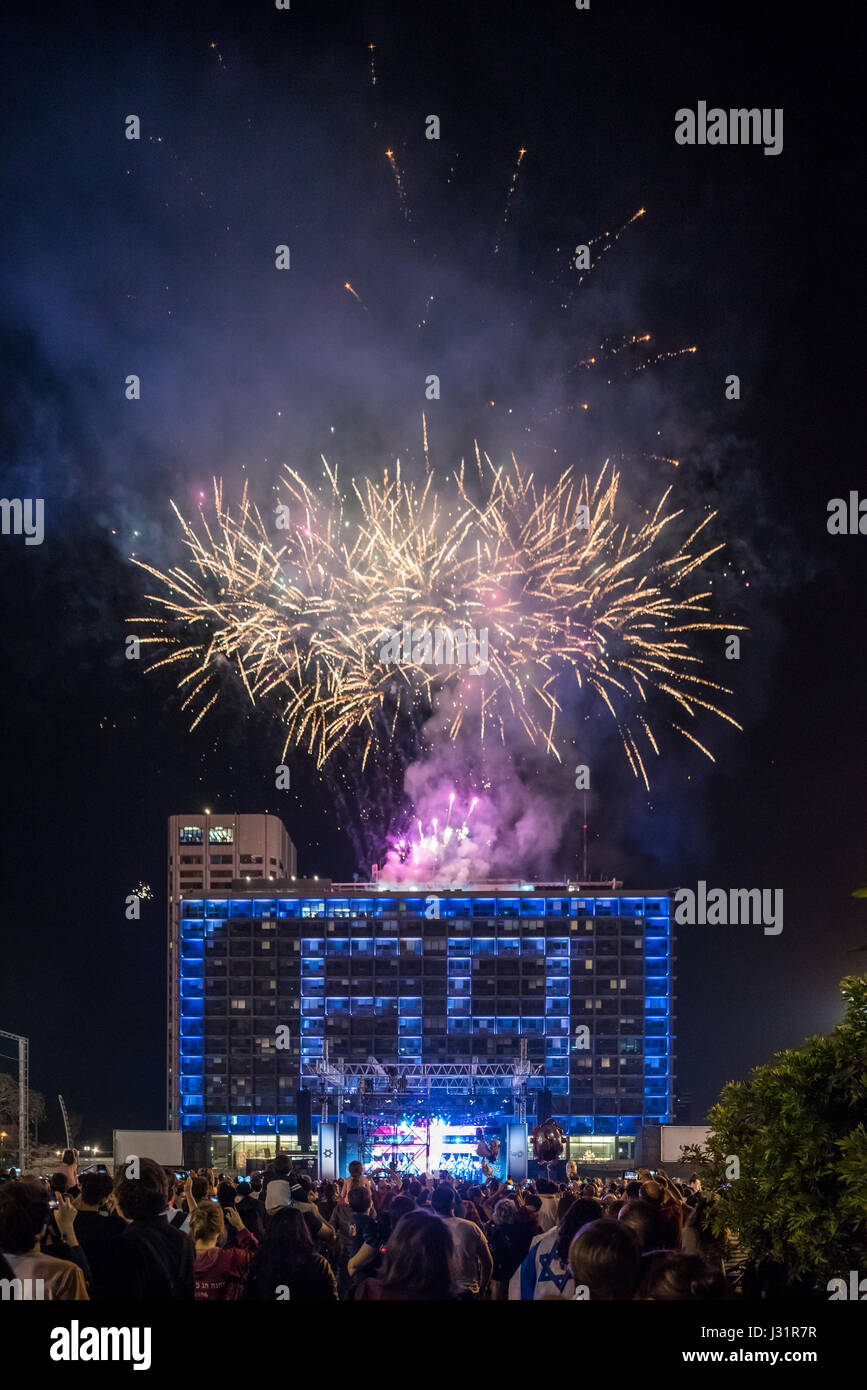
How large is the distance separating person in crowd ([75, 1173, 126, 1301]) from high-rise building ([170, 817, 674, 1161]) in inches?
4203

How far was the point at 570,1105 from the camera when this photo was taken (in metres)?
114

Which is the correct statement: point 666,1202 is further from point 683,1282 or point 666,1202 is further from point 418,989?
point 418,989

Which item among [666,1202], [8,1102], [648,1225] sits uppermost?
[648,1225]

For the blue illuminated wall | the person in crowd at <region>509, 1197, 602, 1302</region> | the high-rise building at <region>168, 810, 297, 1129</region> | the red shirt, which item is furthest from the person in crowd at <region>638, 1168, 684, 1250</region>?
the high-rise building at <region>168, 810, 297, 1129</region>

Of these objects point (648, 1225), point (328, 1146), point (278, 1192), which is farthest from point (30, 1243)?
point (328, 1146)

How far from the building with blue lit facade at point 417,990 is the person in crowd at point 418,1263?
362 ft

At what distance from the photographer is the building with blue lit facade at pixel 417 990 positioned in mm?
115125

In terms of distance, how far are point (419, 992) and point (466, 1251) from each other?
4386 inches

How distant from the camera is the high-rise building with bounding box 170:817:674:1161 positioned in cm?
11494

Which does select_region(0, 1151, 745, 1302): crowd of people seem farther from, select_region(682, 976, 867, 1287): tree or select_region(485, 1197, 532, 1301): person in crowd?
select_region(682, 976, 867, 1287): tree

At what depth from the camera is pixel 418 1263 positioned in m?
7.20

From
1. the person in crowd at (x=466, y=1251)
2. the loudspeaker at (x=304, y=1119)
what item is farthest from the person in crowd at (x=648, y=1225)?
the loudspeaker at (x=304, y=1119)
